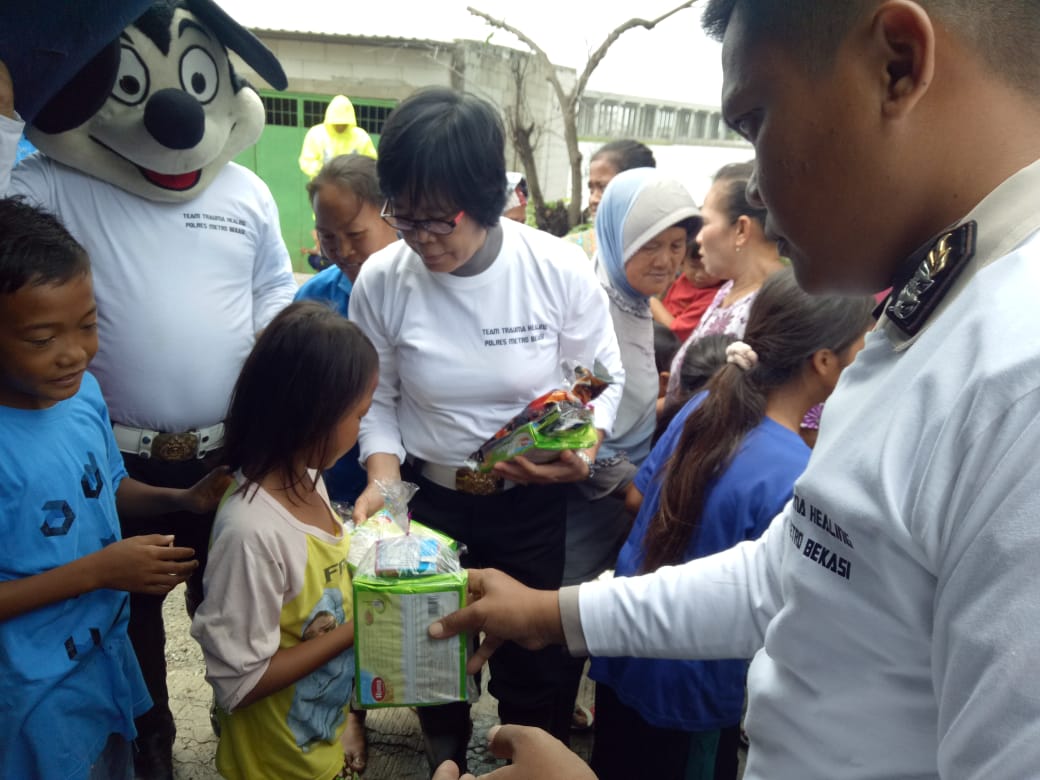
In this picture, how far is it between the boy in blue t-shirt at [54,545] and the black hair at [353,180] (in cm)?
129

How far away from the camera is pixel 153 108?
240cm

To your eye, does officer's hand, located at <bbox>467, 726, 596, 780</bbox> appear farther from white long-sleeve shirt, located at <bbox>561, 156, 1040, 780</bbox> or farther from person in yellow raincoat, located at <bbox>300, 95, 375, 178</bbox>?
person in yellow raincoat, located at <bbox>300, 95, 375, 178</bbox>

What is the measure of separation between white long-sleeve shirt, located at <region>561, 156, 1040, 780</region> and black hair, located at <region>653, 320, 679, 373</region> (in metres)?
2.90

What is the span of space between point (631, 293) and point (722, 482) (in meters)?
1.54

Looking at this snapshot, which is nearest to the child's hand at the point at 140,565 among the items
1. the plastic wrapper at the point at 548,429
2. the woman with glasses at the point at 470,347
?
the woman with glasses at the point at 470,347

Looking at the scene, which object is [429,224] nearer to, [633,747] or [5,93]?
[5,93]

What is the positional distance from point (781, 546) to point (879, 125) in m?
0.74

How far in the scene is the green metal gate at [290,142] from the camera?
36.6 feet

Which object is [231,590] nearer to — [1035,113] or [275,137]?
[1035,113]

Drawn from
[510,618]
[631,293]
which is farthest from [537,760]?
[631,293]

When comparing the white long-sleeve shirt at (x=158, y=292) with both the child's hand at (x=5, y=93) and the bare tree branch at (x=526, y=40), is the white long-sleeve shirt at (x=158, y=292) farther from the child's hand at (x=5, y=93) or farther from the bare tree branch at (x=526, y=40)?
the bare tree branch at (x=526, y=40)

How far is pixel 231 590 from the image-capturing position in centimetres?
176

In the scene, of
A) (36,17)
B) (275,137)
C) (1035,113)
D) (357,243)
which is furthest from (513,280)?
(275,137)

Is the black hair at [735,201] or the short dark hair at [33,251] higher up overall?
the black hair at [735,201]
